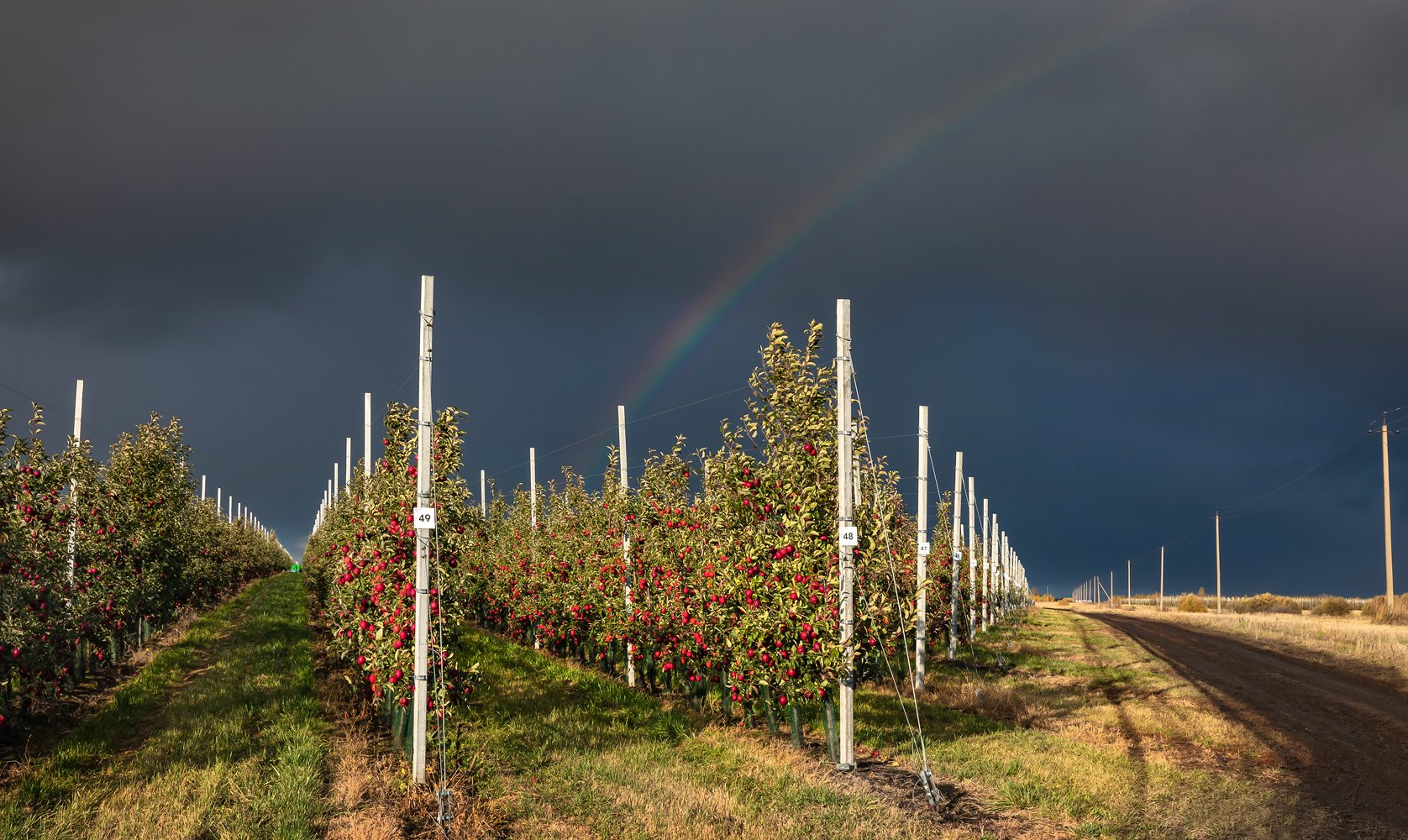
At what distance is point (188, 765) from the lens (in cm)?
1180

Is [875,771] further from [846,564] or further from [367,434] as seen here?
[367,434]

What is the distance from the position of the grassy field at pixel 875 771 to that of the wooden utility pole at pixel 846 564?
2.08ft

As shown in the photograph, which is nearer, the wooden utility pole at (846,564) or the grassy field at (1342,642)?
the wooden utility pole at (846,564)

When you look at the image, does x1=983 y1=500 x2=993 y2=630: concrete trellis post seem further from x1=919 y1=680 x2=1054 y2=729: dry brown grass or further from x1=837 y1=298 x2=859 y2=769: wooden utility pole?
x1=837 y1=298 x2=859 y2=769: wooden utility pole

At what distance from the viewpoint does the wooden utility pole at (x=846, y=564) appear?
12.7m

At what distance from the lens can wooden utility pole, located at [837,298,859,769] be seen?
12.7 m

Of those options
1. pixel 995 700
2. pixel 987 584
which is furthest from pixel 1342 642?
pixel 995 700

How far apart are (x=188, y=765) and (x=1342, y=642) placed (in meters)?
42.0

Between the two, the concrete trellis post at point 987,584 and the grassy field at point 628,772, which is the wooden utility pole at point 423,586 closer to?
the grassy field at point 628,772

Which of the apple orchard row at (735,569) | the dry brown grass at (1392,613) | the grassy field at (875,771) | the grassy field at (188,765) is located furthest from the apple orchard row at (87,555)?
the dry brown grass at (1392,613)

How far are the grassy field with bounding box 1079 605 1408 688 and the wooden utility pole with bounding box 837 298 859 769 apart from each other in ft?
65.5

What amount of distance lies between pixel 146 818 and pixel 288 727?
4.60 m

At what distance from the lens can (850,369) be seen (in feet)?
44.3

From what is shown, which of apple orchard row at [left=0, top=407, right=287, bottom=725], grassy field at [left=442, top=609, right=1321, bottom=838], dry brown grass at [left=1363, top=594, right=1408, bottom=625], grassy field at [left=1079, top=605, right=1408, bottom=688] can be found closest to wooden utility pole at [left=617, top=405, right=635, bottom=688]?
grassy field at [left=442, top=609, right=1321, bottom=838]
